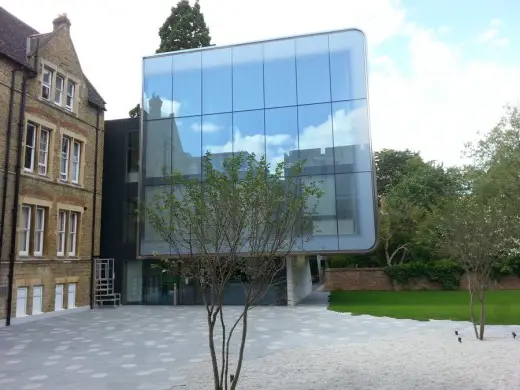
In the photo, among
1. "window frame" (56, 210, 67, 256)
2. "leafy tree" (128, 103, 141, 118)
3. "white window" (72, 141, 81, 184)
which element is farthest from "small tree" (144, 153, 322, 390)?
"leafy tree" (128, 103, 141, 118)

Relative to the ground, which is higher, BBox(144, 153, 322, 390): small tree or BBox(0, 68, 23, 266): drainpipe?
BBox(0, 68, 23, 266): drainpipe

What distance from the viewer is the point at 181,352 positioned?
11.5m

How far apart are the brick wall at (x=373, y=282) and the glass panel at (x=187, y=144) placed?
17.0m

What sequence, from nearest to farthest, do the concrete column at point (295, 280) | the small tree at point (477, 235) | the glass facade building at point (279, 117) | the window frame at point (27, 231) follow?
1. the small tree at point (477, 235)
2. the window frame at point (27, 231)
3. the glass facade building at point (279, 117)
4. the concrete column at point (295, 280)

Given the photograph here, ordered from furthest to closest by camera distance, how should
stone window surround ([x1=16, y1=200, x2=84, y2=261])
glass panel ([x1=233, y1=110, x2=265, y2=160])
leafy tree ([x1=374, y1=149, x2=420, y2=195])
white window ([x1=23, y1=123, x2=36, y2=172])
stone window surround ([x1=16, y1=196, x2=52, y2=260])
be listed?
leafy tree ([x1=374, y1=149, x2=420, y2=195])
glass panel ([x1=233, y1=110, x2=265, y2=160])
white window ([x1=23, y1=123, x2=36, y2=172])
stone window surround ([x1=16, y1=200, x2=84, y2=261])
stone window surround ([x1=16, y1=196, x2=52, y2=260])

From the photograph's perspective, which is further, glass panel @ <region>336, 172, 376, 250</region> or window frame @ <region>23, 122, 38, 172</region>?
glass panel @ <region>336, 172, 376, 250</region>

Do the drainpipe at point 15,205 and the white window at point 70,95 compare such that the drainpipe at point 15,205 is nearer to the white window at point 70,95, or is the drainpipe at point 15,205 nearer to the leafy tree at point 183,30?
the white window at point 70,95

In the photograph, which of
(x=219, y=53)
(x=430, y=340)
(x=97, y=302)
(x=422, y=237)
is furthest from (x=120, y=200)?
(x=422, y=237)

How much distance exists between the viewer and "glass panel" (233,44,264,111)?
74.7 ft

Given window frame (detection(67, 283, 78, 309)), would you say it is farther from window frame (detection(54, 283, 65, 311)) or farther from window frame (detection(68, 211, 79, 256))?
window frame (detection(68, 211, 79, 256))

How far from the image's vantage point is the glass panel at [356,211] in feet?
65.5

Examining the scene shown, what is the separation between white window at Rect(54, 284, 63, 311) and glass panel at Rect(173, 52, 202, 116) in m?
10.7

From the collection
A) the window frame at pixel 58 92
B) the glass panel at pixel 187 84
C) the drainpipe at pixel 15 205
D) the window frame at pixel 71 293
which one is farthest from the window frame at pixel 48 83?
the window frame at pixel 71 293

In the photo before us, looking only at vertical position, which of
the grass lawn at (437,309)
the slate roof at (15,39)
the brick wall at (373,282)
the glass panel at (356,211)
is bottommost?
the grass lawn at (437,309)
